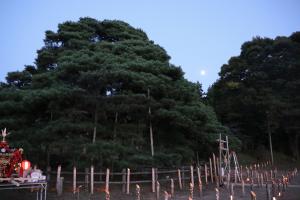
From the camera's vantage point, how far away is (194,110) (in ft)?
61.1

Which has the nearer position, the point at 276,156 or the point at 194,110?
the point at 194,110

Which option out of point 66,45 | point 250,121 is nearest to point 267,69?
point 250,121

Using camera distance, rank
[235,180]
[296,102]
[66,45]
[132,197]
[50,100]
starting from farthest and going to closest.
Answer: [296,102] < [66,45] < [235,180] < [50,100] < [132,197]

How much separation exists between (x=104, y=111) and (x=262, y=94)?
844 inches

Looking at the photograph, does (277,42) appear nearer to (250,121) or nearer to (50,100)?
(250,121)

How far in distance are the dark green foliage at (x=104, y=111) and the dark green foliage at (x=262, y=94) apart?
14.5 m

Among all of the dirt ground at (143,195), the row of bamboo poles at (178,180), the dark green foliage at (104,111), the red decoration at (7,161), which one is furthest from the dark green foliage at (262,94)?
the red decoration at (7,161)

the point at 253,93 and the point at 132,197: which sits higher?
the point at 253,93

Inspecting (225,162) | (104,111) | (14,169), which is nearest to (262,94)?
(225,162)

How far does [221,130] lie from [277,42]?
720 inches

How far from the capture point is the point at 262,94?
113 feet

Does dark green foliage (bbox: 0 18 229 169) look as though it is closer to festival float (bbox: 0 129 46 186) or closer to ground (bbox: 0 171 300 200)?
ground (bbox: 0 171 300 200)

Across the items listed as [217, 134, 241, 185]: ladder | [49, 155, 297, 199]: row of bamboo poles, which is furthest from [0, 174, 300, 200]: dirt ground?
[217, 134, 241, 185]: ladder

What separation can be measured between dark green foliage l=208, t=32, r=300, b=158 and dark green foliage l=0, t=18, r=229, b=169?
1450 cm
